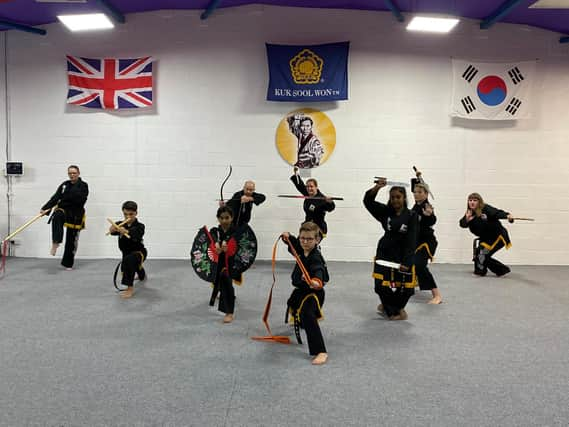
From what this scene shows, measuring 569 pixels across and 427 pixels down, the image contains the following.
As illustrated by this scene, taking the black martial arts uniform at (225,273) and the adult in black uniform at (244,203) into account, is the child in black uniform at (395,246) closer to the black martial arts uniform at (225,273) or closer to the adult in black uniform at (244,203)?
the black martial arts uniform at (225,273)

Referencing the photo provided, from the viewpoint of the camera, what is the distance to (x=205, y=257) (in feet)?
13.8

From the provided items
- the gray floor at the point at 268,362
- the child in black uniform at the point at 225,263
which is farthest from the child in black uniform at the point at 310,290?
the child in black uniform at the point at 225,263

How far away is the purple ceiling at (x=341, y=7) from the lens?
6.11 metres

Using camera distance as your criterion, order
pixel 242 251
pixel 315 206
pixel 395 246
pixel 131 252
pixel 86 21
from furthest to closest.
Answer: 1. pixel 315 206
2. pixel 86 21
3. pixel 131 252
4. pixel 242 251
5. pixel 395 246

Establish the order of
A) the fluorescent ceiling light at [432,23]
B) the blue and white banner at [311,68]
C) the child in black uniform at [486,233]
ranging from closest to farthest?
the fluorescent ceiling light at [432,23], the child in black uniform at [486,233], the blue and white banner at [311,68]

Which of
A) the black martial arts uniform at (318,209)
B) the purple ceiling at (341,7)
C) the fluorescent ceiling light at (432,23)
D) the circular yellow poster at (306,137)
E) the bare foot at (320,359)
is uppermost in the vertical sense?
the purple ceiling at (341,7)

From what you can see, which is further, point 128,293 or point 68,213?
point 68,213

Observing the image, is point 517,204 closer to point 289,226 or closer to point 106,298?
point 289,226

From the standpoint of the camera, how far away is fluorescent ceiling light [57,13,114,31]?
5277 mm

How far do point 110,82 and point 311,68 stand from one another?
3027mm

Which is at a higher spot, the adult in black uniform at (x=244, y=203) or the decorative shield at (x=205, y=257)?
the adult in black uniform at (x=244, y=203)

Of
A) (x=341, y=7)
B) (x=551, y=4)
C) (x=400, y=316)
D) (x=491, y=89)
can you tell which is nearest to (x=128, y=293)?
(x=400, y=316)

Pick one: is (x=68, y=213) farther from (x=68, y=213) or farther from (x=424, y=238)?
(x=424, y=238)

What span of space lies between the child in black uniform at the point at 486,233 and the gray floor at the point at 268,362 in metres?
0.98
